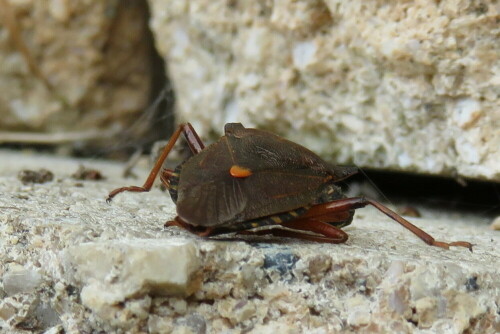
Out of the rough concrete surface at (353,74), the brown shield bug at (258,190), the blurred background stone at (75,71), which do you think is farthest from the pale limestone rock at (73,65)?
the brown shield bug at (258,190)

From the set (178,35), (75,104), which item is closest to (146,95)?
(75,104)

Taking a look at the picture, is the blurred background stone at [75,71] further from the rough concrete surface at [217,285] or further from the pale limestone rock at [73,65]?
the rough concrete surface at [217,285]

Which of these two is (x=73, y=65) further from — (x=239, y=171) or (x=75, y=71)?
(x=239, y=171)

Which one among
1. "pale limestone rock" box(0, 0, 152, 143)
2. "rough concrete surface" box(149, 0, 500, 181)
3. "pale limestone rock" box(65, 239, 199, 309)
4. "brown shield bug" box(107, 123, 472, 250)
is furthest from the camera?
"pale limestone rock" box(0, 0, 152, 143)

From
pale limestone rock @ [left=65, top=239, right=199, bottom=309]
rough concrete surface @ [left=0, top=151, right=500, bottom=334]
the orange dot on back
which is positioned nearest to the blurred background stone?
rough concrete surface @ [left=0, top=151, right=500, bottom=334]

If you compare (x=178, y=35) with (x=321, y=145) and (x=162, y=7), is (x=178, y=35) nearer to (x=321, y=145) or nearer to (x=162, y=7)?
(x=162, y=7)

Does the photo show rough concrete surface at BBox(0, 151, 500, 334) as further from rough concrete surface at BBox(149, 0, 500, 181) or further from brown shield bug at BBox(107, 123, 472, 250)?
rough concrete surface at BBox(149, 0, 500, 181)
